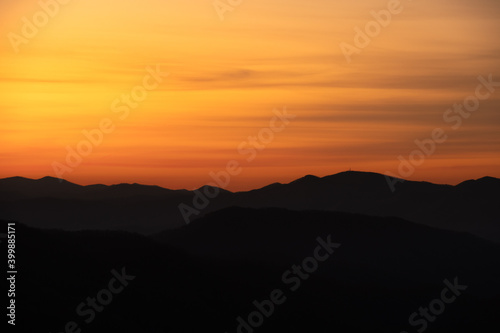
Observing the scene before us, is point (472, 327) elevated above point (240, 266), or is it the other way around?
point (240, 266)

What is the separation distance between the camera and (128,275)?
323ft

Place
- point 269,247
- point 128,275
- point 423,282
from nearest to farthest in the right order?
point 128,275 → point 423,282 → point 269,247

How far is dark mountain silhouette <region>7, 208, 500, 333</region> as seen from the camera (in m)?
87.9

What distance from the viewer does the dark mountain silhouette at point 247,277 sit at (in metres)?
87.9

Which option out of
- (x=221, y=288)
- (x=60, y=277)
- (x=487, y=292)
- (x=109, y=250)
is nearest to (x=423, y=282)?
(x=487, y=292)

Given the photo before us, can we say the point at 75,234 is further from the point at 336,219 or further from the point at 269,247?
the point at 336,219

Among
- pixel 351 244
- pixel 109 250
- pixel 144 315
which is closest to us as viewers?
pixel 144 315

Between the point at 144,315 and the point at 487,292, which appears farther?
the point at 487,292

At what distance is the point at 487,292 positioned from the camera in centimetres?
15862

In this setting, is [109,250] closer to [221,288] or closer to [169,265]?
[169,265]

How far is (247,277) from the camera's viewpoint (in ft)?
381

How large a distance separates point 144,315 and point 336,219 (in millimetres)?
110924

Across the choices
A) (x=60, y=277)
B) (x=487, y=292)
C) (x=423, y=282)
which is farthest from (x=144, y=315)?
(x=487, y=292)

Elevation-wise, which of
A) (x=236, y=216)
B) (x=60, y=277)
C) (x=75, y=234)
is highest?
(x=236, y=216)
